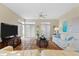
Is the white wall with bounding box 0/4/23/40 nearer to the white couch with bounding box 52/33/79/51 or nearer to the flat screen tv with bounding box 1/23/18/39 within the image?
the flat screen tv with bounding box 1/23/18/39

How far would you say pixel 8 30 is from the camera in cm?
350

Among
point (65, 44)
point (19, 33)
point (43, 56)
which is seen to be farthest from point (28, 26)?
point (43, 56)

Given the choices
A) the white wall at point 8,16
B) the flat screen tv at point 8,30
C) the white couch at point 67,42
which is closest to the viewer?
the white wall at point 8,16

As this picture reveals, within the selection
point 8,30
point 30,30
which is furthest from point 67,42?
point 8,30

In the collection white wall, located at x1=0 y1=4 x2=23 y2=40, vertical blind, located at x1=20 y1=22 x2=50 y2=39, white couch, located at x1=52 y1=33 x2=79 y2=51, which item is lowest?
white couch, located at x1=52 y1=33 x2=79 y2=51

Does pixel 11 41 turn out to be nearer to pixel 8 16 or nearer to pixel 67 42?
pixel 8 16

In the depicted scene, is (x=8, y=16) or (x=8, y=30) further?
(x=8, y=30)

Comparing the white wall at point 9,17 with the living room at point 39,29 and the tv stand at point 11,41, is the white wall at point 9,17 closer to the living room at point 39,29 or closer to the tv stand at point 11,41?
the living room at point 39,29

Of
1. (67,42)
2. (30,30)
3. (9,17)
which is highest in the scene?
(9,17)

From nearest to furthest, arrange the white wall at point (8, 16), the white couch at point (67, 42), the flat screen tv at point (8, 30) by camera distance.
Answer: the white wall at point (8, 16) → the white couch at point (67, 42) → the flat screen tv at point (8, 30)

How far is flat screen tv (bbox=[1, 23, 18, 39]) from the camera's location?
343cm

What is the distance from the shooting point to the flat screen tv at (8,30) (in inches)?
135

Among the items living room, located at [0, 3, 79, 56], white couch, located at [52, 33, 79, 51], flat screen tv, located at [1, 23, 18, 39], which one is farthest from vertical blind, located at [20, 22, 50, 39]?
white couch, located at [52, 33, 79, 51]

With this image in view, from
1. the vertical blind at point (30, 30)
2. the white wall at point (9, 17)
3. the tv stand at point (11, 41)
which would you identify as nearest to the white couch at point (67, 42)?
the vertical blind at point (30, 30)
